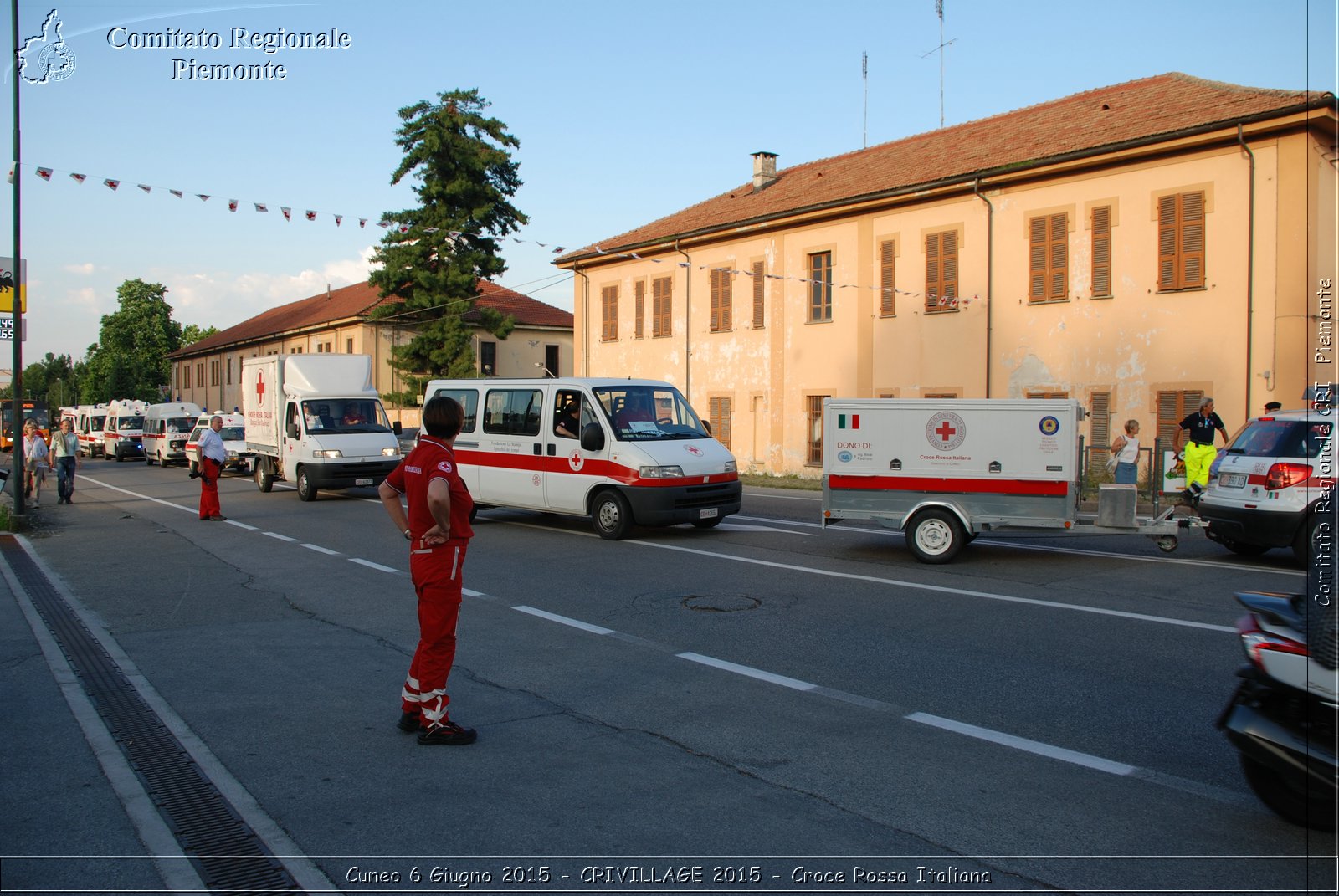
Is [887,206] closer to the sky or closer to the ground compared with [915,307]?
closer to the sky

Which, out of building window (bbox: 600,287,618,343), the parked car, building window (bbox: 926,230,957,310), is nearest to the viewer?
the parked car

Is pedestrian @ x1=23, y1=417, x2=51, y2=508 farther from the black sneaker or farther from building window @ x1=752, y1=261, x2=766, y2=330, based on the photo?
building window @ x1=752, y1=261, x2=766, y2=330

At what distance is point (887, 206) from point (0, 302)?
19.9 meters

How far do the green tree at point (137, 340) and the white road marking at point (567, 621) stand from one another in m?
89.3

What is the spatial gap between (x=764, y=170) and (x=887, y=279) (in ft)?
33.2

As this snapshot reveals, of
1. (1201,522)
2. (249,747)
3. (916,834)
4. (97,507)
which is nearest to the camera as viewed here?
(916,834)

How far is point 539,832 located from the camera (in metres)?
4.19

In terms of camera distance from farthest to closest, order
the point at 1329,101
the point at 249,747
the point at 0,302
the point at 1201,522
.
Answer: the point at 1329,101
the point at 0,302
the point at 1201,522
the point at 249,747

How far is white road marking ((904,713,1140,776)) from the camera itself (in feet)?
16.3

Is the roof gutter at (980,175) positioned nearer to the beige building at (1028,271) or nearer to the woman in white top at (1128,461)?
the beige building at (1028,271)

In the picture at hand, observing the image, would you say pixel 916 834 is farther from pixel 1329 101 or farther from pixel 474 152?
pixel 474 152

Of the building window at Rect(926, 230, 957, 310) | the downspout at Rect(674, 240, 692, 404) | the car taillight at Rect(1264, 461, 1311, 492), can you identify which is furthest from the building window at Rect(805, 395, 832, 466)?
the car taillight at Rect(1264, 461, 1311, 492)

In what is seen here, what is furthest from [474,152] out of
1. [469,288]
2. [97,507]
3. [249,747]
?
[249,747]

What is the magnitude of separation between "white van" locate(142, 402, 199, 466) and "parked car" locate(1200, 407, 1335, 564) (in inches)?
1398
